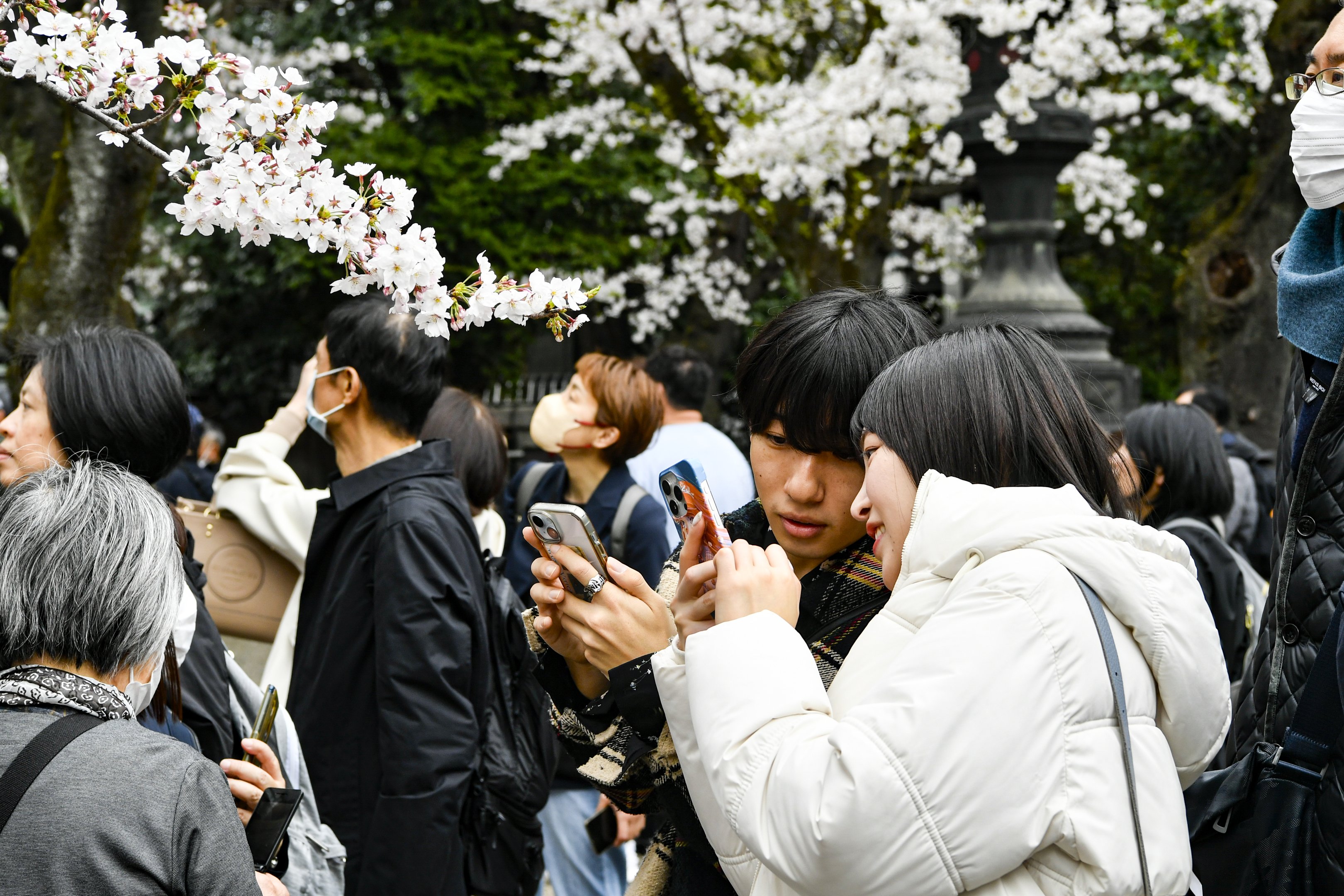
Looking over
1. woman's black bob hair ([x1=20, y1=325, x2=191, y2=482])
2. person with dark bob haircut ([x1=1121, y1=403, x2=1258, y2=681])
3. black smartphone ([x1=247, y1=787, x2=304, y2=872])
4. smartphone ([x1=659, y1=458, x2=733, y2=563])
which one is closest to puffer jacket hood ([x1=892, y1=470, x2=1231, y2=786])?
smartphone ([x1=659, y1=458, x2=733, y2=563])

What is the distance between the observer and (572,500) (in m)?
4.86

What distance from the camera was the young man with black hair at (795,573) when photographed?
2016 mm

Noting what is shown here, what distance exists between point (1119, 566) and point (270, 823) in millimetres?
1638

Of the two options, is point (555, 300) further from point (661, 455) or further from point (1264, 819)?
point (661, 455)

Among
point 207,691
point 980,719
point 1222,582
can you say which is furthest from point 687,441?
point 980,719

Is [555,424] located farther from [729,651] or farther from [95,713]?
[729,651]

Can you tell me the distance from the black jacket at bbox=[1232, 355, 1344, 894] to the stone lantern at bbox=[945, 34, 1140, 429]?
479 cm

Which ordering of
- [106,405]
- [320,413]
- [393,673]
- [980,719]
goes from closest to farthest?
[980,719], [106,405], [393,673], [320,413]

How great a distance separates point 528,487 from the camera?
5180mm

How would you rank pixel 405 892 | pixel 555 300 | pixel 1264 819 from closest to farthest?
pixel 1264 819
pixel 555 300
pixel 405 892

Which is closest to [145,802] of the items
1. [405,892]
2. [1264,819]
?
[405,892]

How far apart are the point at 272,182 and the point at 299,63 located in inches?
566

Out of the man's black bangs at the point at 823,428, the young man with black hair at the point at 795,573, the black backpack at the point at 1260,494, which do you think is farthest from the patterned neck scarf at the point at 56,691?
the black backpack at the point at 1260,494

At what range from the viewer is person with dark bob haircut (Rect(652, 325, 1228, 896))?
1396 mm
